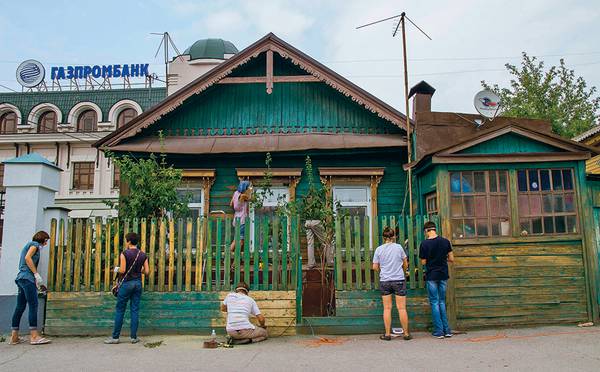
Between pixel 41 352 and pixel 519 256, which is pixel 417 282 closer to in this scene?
pixel 519 256

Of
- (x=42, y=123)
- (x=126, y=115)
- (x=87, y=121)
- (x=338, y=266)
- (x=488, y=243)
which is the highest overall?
(x=126, y=115)

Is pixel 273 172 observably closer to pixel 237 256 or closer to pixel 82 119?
pixel 237 256

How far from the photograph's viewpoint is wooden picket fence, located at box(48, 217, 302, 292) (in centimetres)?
730

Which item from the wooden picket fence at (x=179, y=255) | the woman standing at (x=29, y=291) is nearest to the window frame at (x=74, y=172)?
the wooden picket fence at (x=179, y=255)

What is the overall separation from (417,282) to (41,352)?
5675mm

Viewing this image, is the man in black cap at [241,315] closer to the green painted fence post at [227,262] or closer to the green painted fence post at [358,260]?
the green painted fence post at [227,262]

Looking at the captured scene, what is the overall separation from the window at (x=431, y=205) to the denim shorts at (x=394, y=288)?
1497 millimetres

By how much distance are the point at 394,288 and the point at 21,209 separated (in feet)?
20.9

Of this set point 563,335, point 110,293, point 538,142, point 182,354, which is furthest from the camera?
point 538,142

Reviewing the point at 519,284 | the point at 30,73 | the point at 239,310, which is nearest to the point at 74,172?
the point at 30,73

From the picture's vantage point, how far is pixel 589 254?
Result: 7590 millimetres

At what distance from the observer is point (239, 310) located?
654 cm

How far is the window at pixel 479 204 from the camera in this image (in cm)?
765

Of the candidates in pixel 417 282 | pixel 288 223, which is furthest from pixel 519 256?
pixel 288 223
